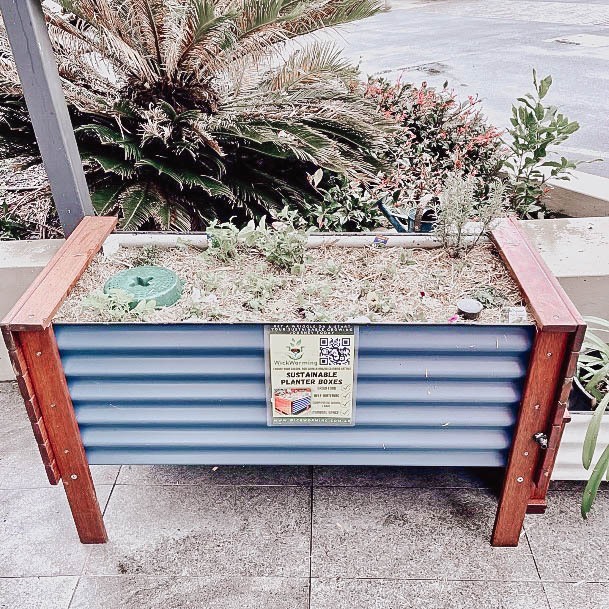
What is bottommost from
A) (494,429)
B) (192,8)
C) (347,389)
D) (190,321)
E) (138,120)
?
(494,429)

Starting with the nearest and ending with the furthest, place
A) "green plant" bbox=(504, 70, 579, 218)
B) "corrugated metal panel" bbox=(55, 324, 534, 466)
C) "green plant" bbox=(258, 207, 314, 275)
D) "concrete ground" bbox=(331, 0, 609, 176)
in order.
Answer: "corrugated metal panel" bbox=(55, 324, 534, 466)
"green plant" bbox=(258, 207, 314, 275)
"green plant" bbox=(504, 70, 579, 218)
"concrete ground" bbox=(331, 0, 609, 176)

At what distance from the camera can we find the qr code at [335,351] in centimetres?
198

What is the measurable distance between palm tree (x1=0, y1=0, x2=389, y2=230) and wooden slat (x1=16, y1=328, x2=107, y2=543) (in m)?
1.25

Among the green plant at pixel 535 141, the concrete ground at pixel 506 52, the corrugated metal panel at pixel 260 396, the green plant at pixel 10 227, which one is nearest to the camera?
the corrugated metal panel at pixel 260 396

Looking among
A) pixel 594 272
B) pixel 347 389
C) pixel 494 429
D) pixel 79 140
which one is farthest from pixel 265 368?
pixel 79 140

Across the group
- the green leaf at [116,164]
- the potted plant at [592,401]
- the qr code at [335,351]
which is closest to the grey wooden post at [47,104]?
the green leaf at [116,164]

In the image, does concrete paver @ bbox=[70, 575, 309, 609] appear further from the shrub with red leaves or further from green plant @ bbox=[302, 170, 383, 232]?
the shrub with red leaves

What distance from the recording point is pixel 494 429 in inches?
85.2

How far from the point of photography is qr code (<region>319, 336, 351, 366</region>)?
1976mm

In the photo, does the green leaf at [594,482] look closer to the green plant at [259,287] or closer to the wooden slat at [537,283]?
the wooden slat at [537,283]

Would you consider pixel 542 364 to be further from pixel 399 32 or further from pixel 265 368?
pixel 399 32

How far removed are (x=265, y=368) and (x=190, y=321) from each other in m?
0.29

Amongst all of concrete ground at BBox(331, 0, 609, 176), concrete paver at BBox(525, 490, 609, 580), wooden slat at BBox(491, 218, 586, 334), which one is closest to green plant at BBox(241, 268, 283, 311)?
wooden slat at BBox(491, 218, 586, 334)

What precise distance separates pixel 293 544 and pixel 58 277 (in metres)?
1.37
